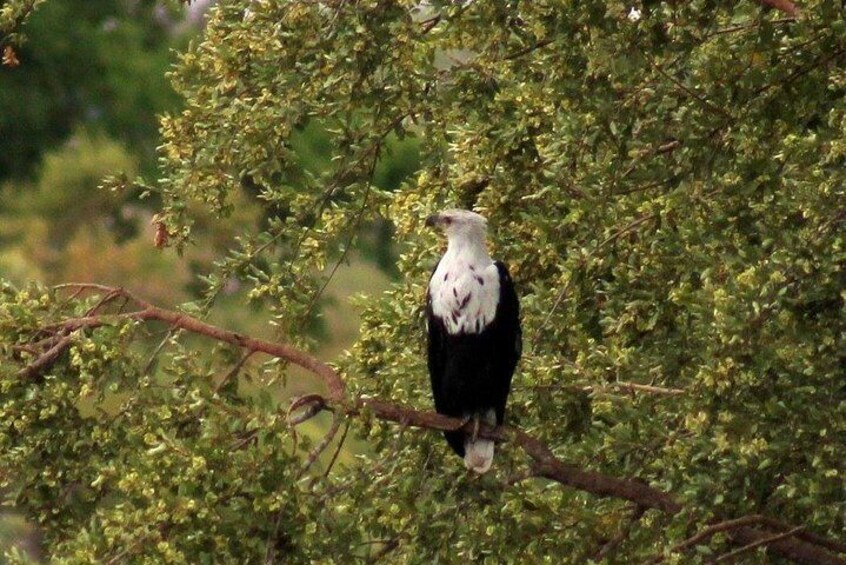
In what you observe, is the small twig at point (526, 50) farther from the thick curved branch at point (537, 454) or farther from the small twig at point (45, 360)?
the small twig at point (45, 360)

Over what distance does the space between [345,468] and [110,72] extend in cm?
1794

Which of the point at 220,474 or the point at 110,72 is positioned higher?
the point at 220,474

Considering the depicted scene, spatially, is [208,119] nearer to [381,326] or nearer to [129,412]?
[129,412]

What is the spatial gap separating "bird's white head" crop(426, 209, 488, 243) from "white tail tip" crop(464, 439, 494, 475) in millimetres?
673

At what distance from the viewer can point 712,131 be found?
18.8ft

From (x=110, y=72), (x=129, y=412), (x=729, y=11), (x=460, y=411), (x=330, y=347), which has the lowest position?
(x=330, y=347)

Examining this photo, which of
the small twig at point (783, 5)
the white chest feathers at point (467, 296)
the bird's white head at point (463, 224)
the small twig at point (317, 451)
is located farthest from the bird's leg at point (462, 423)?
the small twig at point (783, 5)

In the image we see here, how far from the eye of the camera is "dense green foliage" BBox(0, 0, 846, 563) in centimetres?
529

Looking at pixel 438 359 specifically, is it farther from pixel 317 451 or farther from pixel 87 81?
pixel 87 81

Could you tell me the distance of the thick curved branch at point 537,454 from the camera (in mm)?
5730

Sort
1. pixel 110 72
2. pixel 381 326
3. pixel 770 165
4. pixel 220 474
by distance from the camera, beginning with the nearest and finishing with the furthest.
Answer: pixel 220 474 → pixel 770 165 → pixel 381 326 → pixel 110 72

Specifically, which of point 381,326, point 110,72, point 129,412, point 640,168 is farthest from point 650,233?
point 110,72

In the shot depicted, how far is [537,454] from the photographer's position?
582 centimetres

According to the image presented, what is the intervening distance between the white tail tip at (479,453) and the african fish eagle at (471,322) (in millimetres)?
154
